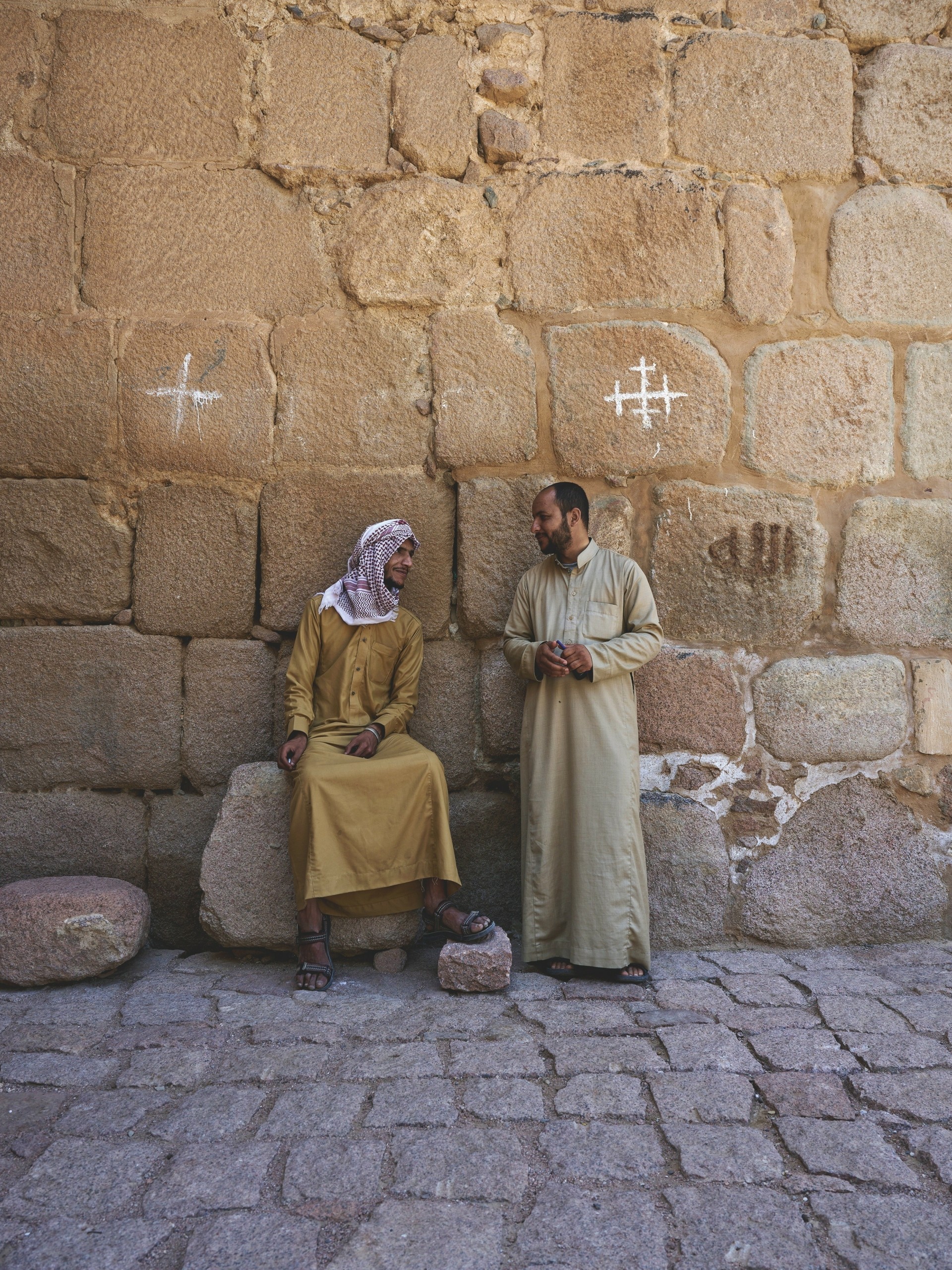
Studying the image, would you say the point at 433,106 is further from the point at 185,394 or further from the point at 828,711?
the point at 828,711

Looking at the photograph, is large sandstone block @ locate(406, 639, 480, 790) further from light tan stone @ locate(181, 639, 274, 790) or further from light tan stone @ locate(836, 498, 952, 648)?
light tan stone @ locate(836, 498, 952, 648)

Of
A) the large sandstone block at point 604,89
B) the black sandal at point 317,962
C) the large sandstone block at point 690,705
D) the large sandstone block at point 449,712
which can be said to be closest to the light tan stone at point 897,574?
the large sandstone block at point 690,705

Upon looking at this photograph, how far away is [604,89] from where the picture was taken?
384cm

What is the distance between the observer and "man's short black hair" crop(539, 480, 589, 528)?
→ 3393mm

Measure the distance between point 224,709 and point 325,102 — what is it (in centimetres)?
247

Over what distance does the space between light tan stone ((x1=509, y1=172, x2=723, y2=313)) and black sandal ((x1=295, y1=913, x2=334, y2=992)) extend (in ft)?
8.29

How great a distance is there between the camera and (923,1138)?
2.12 meters

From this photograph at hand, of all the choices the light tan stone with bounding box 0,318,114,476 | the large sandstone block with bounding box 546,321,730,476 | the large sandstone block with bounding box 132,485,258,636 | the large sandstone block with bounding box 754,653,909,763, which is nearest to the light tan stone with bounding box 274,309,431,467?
the large sandstone block with bounding box 132,485,258,636

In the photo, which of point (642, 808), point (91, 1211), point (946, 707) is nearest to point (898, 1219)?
point (91, 1211)

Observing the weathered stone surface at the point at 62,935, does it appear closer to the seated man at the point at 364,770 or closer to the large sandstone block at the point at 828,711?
the seated man at the point at 364,770

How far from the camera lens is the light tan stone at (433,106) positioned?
12.5 feet

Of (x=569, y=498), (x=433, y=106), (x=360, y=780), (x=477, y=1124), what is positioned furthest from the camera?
(x=433, y=106)

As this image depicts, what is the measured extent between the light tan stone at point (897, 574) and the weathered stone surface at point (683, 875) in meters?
1.03

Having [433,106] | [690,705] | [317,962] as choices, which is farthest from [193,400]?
[690,705]
